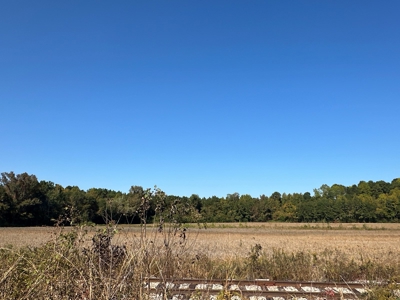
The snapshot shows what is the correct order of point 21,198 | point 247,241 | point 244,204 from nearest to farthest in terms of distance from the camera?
1. point 247,241
2. point 21,198
3. point 244,204

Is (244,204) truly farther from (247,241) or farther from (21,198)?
(247,241)

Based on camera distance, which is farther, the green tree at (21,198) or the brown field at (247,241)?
the green tree at (21,198)

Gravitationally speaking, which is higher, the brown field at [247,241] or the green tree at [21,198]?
the green tree at [21,198]

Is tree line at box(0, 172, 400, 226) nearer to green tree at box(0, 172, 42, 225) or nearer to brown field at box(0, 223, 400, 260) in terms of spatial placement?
green tree at box(0, 172, 42, 225)

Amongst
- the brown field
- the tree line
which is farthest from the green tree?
the brown field

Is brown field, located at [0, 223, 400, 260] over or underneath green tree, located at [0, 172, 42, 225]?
underneath

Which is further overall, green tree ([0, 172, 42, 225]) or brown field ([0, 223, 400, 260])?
green tree ([0, 172, 42, 225])

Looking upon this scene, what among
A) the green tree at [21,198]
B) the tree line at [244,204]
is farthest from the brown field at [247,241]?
the green tree at [21,198]

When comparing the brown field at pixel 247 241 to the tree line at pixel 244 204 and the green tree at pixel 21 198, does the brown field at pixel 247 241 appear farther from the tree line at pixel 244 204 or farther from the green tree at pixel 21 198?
the green tree at pixel 21 198

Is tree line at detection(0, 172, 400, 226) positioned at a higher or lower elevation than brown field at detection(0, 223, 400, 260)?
higher

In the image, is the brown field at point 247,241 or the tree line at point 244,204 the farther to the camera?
the tree line at point 244,204

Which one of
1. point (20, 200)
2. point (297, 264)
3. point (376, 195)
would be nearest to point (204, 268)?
point (297, 264)

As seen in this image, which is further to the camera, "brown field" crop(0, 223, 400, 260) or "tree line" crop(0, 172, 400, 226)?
"tree line" crop(0, 172, 400, 226)

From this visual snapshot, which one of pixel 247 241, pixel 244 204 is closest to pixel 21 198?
pixel 247 241
